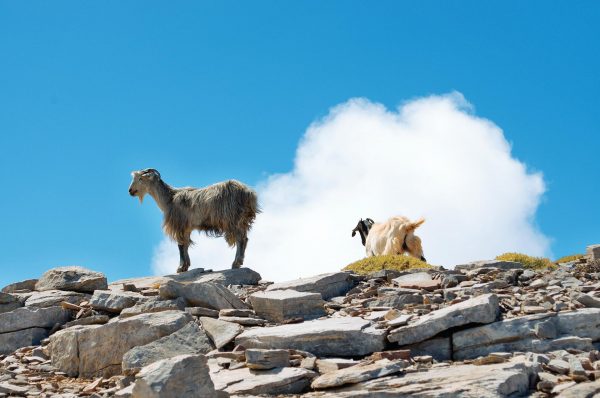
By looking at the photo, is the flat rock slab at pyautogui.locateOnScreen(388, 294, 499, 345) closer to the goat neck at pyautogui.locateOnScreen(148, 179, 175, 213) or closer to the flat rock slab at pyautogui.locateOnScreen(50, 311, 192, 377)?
the flat rock slab at pyautogui.locateOnScreen(50, 311, 192, 377)

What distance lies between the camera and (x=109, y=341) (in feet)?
41.1

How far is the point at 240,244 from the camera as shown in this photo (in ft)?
65.4

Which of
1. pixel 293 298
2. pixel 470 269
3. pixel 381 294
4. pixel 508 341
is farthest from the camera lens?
pixel 470 269

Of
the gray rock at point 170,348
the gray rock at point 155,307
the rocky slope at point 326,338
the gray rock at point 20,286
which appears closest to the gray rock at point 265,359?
the rocky slope at point 326,338

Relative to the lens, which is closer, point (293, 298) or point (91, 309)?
point (293, 298)

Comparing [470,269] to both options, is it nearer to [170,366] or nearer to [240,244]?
[240,244]

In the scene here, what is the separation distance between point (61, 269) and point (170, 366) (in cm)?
918

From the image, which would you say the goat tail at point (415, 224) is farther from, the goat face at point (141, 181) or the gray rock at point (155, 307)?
the gray rock at point (155, 307)

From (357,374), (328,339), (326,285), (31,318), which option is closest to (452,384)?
(357,374)

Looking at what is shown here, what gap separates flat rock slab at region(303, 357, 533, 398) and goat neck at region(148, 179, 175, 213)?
12715 millimetres

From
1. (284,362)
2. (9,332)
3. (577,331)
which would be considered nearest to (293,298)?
(284,362)

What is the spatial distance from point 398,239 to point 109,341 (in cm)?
1275

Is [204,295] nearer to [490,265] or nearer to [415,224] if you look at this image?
[490,265]

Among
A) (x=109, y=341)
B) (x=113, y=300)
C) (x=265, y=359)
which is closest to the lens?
(x=265, y=359)
